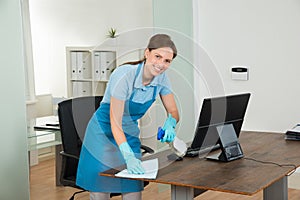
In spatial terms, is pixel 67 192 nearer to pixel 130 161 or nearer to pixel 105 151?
pixel 105 151

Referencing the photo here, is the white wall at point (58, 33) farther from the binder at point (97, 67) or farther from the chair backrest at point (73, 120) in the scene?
the chair backrest at point (73, 120)

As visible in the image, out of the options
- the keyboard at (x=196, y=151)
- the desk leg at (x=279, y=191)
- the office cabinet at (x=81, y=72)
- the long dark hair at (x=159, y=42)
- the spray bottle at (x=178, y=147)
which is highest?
the long dark hair at (x=159, y=42)

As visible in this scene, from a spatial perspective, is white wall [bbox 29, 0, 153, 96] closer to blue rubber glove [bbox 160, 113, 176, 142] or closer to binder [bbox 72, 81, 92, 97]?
binder [bbox 72, 81, 92, 97]

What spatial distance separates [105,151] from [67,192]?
1.88 meters

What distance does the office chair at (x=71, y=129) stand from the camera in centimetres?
334

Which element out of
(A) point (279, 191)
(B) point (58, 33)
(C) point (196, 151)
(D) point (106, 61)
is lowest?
(A) point (279, 191)

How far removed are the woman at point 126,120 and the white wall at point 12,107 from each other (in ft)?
2.19

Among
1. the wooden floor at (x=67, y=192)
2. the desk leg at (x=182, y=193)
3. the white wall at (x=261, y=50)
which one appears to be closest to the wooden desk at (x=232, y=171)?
the desk leg at (x=182, y=193)

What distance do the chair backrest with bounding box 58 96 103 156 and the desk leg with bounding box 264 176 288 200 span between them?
1173 mm

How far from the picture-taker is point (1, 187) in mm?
3209

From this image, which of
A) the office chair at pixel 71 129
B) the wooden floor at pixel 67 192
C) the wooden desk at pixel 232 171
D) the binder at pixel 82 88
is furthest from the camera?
the binder at pixel 82 88

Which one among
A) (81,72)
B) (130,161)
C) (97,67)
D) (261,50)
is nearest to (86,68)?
(81,72)

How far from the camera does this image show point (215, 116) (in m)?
2.62

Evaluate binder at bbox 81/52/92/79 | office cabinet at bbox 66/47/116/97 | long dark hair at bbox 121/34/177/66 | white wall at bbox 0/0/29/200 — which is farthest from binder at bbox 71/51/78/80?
long dark hair at bbox 121/34/177/66
